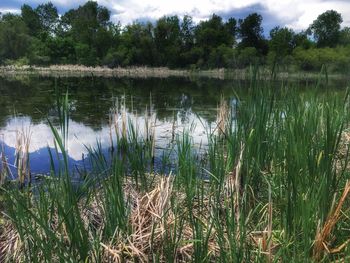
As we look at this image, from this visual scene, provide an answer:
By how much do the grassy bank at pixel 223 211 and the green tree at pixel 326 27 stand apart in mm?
83612

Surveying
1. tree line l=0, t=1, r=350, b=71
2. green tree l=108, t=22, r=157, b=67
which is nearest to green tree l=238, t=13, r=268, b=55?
tree line l=0, t=1, r=350, b=71

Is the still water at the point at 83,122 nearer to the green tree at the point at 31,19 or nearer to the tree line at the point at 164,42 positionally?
the tree line at the point at 164,42

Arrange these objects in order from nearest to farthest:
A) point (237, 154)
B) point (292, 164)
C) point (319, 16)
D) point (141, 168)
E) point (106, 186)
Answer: point (292, 164) < point (106, 186) < point (237, 154) < point (141, 168) < point (319, 16)

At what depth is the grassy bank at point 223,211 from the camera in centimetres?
256

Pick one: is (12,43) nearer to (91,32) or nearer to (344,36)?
(91,32)

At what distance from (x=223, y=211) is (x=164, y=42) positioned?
7868cm

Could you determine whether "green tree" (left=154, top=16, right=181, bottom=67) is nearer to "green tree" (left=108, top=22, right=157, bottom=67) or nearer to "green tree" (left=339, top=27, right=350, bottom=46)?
"green tree" (left=108, top=22, right=157, bottom=67)

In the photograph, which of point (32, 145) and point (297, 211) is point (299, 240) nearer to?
point (297, 211)

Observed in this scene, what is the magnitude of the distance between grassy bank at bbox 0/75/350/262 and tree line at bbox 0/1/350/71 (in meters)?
59.9

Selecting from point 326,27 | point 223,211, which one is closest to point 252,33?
point 326,27

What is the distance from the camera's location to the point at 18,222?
104 inches

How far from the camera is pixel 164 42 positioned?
262ft

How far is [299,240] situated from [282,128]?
4.90ft

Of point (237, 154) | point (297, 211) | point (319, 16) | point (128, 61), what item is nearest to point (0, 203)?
point (237, 154)
